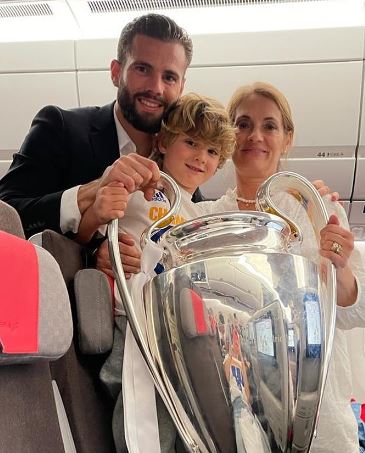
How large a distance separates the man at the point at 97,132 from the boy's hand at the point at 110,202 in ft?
0.40

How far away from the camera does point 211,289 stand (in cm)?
56

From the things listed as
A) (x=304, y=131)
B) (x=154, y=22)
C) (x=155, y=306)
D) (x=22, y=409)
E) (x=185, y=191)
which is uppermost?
(x=154, y=22)

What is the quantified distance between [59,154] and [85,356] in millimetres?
507

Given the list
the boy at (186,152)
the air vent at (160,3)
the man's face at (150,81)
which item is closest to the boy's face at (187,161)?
the boy at (186,152)

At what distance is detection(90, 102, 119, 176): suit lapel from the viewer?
45.0 inches

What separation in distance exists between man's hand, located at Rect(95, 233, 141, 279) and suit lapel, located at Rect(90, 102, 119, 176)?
1.05ft

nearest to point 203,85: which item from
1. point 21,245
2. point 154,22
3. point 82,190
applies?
point 154,22

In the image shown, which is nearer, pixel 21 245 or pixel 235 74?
pixel 21 245

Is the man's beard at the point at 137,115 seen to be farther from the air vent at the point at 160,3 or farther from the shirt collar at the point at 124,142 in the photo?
the air vent at the point at 160,3

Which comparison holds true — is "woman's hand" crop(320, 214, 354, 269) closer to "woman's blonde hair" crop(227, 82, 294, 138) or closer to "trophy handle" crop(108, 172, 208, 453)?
"trophy handle" crop(108, 172, 208, 453)

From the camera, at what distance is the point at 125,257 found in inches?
32.2

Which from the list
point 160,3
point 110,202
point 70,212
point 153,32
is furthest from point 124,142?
point 160,3

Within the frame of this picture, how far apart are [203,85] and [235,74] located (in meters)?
0.15

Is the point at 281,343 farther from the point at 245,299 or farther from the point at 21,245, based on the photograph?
the point at 21,245
